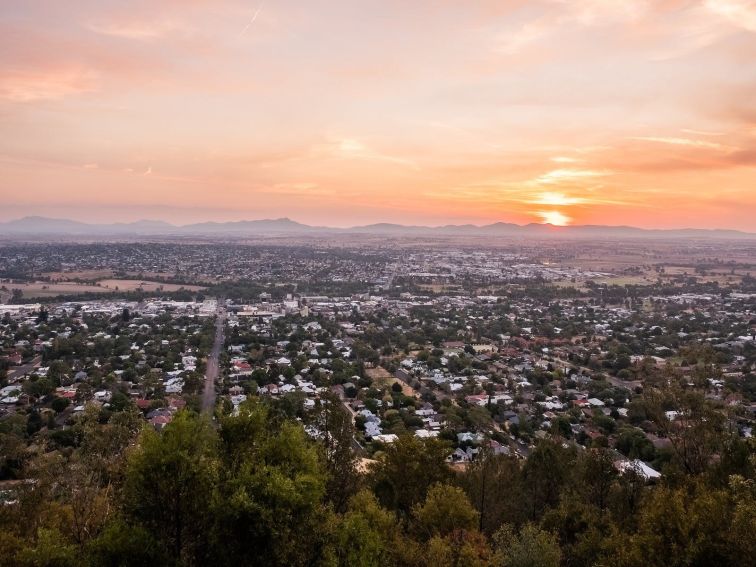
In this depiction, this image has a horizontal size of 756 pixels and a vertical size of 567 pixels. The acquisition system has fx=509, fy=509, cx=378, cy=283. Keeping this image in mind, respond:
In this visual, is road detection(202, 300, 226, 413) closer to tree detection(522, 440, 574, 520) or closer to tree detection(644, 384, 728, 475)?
tree detection(522, 440, 574, 520)

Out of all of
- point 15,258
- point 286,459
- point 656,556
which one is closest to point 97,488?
point 286,459

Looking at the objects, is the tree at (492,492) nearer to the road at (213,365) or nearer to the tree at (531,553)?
the tree at (531,553)

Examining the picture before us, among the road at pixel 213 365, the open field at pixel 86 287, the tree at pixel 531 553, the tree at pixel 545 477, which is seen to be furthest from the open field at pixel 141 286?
the tree at pixel 531 553

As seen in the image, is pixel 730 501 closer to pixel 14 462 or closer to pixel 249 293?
pixel 14 462

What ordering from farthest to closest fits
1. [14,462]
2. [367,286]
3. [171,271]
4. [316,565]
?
[171,271] → [367,286] → [14,462] → [316,565]

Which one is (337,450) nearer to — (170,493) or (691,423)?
(170,493)

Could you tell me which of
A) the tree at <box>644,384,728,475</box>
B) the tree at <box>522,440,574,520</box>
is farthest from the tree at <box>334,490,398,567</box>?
the tree at <box>644,384,728,475</box>

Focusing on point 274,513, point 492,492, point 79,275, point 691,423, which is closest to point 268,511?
point 274,513
